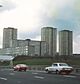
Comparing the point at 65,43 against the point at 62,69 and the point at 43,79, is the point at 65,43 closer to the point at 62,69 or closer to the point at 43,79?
the point at 62,69

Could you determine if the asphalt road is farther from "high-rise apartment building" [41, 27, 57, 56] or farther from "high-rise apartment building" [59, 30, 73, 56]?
"high-rise apartment building" [41, 27, 57, 56]

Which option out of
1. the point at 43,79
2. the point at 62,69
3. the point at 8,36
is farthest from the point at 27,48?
the point at 43,79

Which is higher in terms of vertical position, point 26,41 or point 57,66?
point 26,41

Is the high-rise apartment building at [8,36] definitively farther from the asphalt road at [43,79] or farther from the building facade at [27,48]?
the asphalt road at [43,79]

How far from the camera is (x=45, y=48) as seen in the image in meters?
174

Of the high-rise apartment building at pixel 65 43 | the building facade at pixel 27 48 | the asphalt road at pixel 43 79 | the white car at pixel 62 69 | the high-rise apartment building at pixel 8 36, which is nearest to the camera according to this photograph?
the asphalt road at pixel 43 79

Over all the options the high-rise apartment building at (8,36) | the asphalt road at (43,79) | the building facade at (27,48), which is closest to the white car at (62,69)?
the asphalt road at (43,79)

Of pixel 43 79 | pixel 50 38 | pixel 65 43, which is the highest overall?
pixel 50 38

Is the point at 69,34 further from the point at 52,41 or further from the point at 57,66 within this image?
the point at 57,66

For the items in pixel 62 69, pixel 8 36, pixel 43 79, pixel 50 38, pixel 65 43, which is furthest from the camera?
pixel 8 36

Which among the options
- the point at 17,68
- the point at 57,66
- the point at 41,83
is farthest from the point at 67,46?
the point at 41,83

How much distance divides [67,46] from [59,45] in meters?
5.48

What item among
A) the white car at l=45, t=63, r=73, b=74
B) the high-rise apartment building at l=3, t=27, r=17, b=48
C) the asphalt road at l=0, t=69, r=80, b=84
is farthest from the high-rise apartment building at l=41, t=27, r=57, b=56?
the asphalt road at l=0, t=69, r=80, b=84

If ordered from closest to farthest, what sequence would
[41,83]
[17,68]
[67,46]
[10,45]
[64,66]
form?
[41,83], [64,66], [17,68], [67,46], [10,45]
